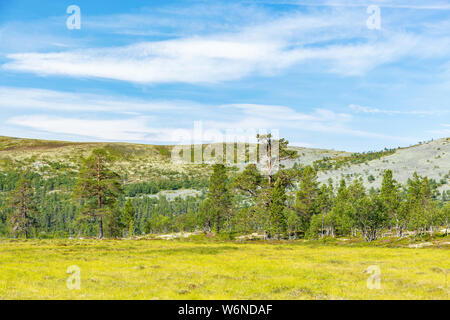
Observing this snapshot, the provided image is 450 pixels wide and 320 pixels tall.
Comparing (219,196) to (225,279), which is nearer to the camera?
(225,279)

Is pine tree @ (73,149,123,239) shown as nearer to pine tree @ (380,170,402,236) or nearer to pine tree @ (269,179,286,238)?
pine tree @ (269,179,286,238)

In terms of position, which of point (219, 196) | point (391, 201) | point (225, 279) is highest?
point (219, 196)

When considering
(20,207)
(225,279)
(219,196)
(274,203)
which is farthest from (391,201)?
(20,207)

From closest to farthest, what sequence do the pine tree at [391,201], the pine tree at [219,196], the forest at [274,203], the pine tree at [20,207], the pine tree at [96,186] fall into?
the forest at [274,203]
the pine tree at [96,186]
the pine tree at [391,201]
the pine tree at [20,207]
the pine tree at [219,196]

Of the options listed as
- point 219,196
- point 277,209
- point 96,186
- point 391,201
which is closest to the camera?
point 277,209

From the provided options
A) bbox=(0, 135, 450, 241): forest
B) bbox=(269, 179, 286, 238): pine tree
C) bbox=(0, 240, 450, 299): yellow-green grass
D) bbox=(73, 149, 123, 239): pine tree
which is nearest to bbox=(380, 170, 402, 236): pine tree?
bbox=(0, 135, 450, 241): forest

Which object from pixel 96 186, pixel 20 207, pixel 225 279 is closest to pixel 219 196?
pixel 96 186

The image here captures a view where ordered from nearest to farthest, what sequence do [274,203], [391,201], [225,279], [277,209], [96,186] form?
[225,279] < [277,209] < [274,203] < [96,186] < [391,201]

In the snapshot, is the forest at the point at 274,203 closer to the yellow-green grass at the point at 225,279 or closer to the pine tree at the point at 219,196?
the pine tree at the point at 219,196

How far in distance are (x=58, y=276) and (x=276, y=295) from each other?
578 inches

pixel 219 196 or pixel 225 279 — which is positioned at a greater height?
pixel 219 196

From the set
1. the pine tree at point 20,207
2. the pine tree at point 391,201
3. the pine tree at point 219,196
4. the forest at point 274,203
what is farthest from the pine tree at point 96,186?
the pine tree at point 391,201

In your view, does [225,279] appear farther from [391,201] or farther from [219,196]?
[219,196]

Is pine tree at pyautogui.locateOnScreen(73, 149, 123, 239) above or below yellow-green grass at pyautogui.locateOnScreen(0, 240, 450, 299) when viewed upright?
above
